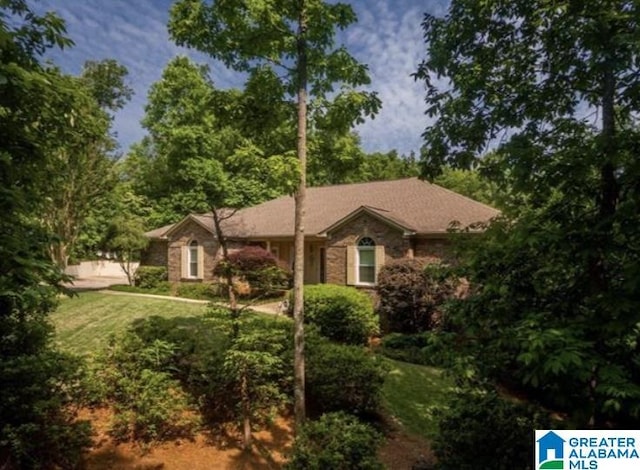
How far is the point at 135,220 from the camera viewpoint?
24.4 metres

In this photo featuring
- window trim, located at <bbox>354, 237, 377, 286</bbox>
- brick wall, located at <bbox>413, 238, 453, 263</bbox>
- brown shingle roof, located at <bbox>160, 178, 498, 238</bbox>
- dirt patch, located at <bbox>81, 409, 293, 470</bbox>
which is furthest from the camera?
window trim, located at <bbox>354, 237, 377, 286</bbox>

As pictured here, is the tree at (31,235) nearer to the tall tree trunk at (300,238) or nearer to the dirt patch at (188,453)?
the dirt patch at (188,453)

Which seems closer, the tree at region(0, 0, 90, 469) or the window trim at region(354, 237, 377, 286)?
the tree at region(0, 0, 90, 469)

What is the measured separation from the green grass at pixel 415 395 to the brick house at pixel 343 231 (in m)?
4.00

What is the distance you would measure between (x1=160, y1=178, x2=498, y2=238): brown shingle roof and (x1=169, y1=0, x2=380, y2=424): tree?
8.25m

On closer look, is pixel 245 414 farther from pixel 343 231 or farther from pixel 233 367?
pixel 343 231

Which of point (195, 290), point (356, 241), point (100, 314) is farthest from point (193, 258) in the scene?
point (356, 241)

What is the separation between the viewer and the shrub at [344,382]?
664 centimetres

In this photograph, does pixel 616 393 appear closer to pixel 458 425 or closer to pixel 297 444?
pixel 458 425

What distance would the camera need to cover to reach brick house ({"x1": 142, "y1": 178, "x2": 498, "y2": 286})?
1463 cm

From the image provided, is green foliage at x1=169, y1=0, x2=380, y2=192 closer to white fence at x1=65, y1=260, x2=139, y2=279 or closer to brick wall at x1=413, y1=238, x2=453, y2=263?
brick wall at x1=413, y1=238, x2=453, y2=263

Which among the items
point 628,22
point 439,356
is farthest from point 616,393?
point 628,22

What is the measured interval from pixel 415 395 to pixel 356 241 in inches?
313

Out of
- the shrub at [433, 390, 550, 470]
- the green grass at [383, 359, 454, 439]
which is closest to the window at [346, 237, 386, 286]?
the green grass at [383, 359, 454, 439]
